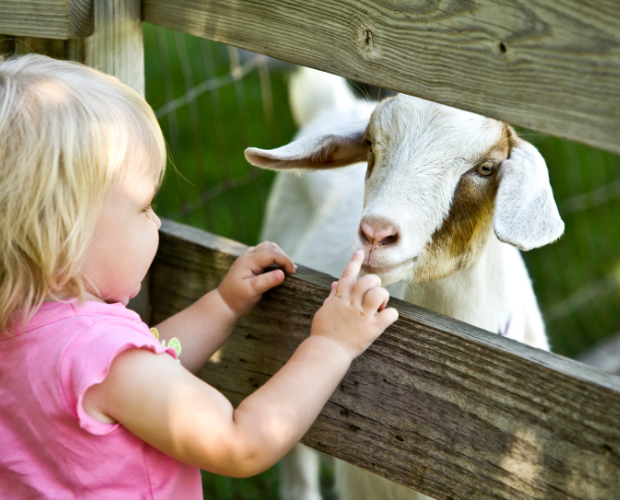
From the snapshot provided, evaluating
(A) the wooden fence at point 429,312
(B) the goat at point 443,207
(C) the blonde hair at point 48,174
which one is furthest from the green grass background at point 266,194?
(C) the blonde hair at point 48,174

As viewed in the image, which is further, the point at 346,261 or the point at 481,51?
the point at 346,261

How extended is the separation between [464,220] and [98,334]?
102 cm

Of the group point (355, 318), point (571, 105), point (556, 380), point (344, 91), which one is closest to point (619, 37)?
point (571, 105)

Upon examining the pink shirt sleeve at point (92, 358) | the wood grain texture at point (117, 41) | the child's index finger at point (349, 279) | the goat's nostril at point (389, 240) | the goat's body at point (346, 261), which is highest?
the wood grain texture at point (117, 41)

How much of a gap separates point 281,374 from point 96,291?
0.40 m

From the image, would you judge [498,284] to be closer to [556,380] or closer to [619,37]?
[556,380]

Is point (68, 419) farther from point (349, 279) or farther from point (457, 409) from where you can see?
point (457, 409)

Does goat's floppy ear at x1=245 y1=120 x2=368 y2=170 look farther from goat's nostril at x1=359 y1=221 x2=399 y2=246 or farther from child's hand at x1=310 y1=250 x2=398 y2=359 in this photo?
child's hand at x1=310 y1=250 x2=398 y2=359

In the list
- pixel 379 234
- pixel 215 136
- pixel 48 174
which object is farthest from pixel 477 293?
pixel 215 136

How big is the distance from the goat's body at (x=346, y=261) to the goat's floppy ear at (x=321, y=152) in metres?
0.30

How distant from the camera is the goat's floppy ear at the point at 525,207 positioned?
1.49 m

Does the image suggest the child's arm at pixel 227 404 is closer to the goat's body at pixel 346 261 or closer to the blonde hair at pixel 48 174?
the blonde hair at pixel 48 174

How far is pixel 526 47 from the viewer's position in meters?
1.03

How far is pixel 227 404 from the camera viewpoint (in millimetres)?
1207
